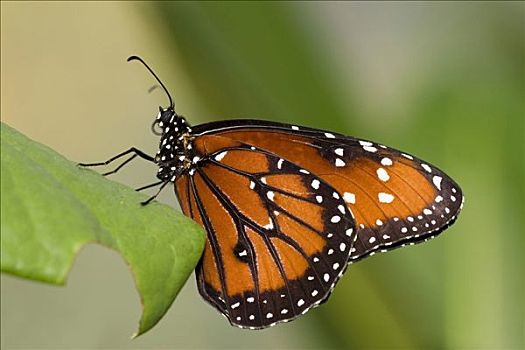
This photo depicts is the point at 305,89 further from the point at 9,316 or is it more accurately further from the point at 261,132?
the point at 9,316

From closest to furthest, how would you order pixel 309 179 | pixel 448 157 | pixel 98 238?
pixel 98 238 < pixel 309 179 < pixel 448 157

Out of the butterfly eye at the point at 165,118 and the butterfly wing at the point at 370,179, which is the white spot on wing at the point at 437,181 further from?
the butterfly eye at the point at 165,118

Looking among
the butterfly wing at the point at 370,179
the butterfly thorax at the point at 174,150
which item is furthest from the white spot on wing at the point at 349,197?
the butterfly thorax at the point at 174,150

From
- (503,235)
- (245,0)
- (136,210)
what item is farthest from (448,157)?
(136,210)

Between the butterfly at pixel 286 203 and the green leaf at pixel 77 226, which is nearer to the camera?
the green leaf at pixel 77 226

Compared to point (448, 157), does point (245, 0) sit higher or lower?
higher

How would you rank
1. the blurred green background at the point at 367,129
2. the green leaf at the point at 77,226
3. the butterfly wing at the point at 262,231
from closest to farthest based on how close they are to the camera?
1. the green leaf at the point at 77,226
2. the butterfly wing at the point at 262,231
3. the blurred green background at the point at 367,129

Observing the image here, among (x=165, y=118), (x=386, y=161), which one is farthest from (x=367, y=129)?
(x=165, y=118)

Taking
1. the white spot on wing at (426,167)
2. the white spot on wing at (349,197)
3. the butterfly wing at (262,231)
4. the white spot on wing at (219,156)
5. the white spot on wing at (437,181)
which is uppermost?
the white spot on wing at (426,167)
